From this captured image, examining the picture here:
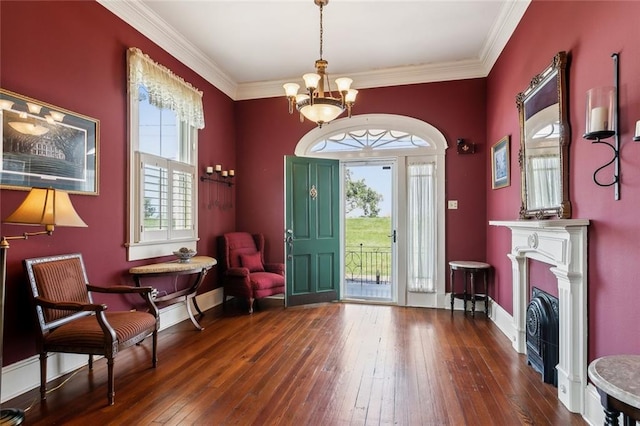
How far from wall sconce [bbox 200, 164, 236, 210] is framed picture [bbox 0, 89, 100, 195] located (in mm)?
1666

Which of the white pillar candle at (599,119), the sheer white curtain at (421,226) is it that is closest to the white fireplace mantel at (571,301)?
the white pillar candle at (599,119)

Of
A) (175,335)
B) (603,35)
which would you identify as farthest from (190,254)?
(603,35)

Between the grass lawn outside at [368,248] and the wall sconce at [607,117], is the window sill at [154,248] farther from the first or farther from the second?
the wall sconce at [607,117]

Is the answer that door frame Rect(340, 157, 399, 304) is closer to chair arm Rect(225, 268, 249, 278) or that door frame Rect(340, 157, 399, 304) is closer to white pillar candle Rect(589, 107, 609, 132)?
chair arm Rect(225, 268, 249, 278)

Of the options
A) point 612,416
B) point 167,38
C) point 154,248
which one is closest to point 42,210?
point 154,248

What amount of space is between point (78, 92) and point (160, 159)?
41.3 inches

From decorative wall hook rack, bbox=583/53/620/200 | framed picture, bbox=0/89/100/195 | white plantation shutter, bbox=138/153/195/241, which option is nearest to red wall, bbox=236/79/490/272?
white plantation shutter, bbox=138/153/195/241

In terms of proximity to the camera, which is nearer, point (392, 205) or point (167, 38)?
point (167, 38)

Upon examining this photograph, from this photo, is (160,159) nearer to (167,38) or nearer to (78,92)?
(78,92)

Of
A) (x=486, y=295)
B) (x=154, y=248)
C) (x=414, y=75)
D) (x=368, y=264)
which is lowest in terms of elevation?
(x=486, y=295)

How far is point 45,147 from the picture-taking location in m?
2.54

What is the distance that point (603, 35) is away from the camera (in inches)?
77.5

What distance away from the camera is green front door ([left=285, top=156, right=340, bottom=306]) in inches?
187

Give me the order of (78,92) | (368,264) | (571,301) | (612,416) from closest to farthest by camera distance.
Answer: (612,416), (571,301), (78,92), (368,264)
